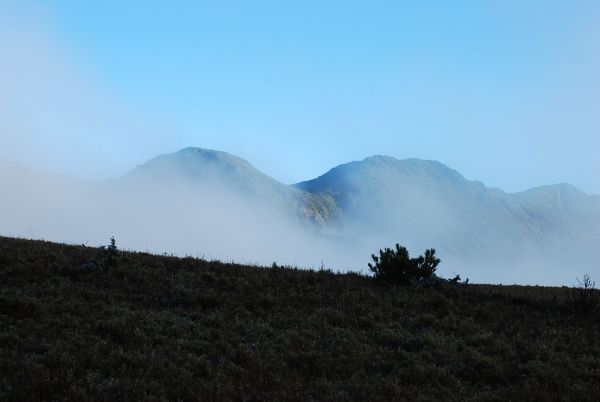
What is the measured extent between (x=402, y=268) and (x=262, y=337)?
10.0m

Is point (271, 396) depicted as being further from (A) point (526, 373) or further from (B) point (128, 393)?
(A) point (526, 373)

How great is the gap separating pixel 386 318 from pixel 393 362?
3.65 meters

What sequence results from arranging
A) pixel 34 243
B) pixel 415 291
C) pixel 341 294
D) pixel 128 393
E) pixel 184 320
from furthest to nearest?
pixel 34 243, pixel 415 291, pixel 341 294, pixel 184 320, pixel 128 393

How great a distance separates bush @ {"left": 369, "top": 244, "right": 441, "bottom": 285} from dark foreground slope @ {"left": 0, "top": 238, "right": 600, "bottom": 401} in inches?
46.9

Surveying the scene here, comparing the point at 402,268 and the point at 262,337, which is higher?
the point at 402,268

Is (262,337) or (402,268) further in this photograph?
(402,268)

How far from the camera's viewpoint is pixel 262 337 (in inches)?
510

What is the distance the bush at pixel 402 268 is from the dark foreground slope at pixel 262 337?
1.19 meters

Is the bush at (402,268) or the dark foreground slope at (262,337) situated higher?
the bush at (402,268)

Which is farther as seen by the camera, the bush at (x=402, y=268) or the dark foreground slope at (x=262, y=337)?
the bush at (x=402, y=268)

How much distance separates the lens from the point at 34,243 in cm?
2125

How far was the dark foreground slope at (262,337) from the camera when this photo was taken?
Result: 985 centimetres

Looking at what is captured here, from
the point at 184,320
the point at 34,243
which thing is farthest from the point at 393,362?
the point at 34,243

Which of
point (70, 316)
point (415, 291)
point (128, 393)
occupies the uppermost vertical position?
point (415, 291)
